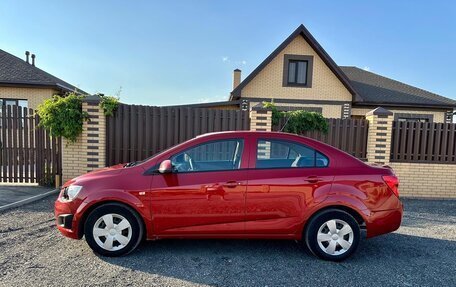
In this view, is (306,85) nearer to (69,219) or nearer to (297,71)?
(297,71)

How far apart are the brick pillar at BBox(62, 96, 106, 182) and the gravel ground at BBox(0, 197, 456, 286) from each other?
8.63 feet

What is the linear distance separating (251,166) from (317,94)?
1181 centimetres

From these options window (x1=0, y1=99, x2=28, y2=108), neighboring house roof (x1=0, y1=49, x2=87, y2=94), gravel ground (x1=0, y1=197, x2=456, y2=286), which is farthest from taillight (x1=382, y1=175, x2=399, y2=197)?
window (x1=0, y1=99, x2=28, y2=108)

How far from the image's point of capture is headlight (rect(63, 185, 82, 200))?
3646 mm

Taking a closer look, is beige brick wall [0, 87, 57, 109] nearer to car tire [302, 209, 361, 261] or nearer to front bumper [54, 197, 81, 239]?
front bumper [54, 197, 81, 239]

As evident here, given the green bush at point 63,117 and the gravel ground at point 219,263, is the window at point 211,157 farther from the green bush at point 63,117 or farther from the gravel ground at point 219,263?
the green bush at point 63,117

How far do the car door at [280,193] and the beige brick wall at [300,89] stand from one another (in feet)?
36.0

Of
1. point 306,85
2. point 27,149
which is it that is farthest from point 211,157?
point 306,85

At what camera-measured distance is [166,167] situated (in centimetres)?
355

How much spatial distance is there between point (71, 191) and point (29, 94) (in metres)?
12.2

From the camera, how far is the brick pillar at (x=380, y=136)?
752 centimetres

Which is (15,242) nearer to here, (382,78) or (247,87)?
(247,87)

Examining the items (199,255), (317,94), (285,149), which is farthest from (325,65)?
(199,255)

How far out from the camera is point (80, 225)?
3.66 metres
